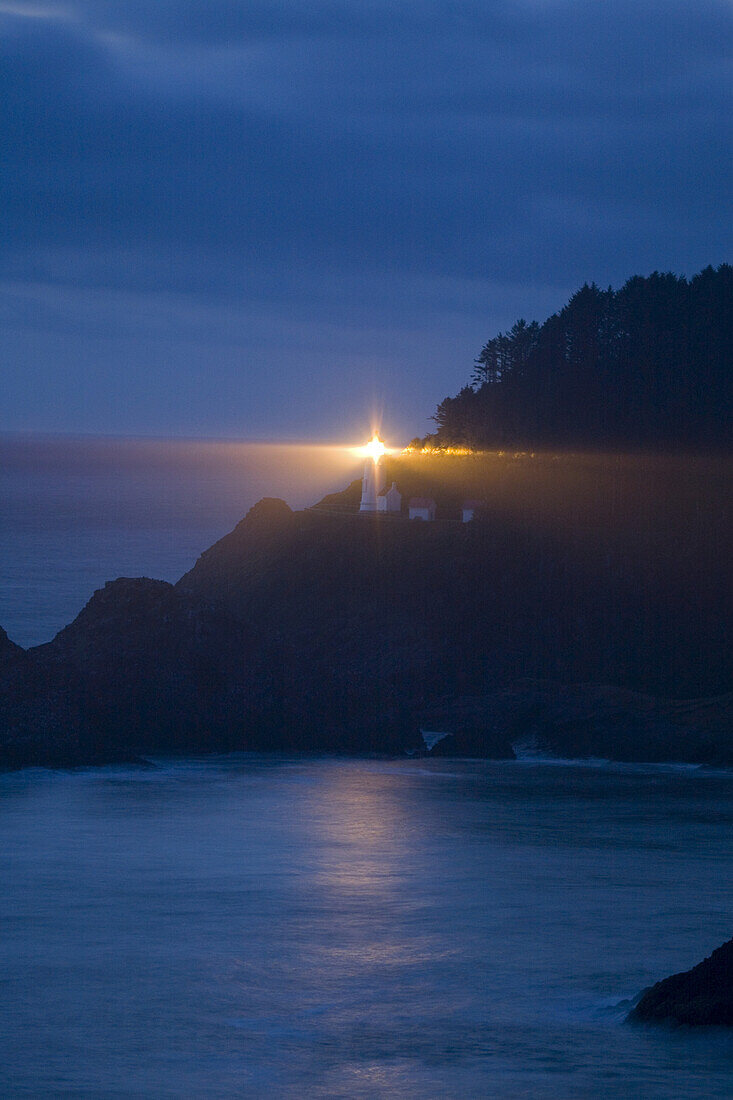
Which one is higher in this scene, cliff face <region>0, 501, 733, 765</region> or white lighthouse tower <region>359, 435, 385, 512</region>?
white lighthouse tower <region>359, 435, 385, 512</region>

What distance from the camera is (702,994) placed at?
13.1 metres

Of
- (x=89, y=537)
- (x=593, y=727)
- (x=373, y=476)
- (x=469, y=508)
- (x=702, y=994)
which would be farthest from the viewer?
(x=89, y=537)

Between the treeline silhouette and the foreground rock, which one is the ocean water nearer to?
the treeline silhouette

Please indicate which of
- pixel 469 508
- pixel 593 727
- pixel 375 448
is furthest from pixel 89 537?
pixel 593 727

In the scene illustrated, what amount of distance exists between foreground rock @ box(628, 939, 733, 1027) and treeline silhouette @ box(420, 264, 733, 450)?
40750 millimetres

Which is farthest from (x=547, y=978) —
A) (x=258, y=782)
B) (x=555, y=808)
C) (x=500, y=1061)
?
(x=258, y=782)

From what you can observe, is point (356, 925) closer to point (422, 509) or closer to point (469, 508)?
point (469, 508)

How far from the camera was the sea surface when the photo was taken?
14719 millimetres

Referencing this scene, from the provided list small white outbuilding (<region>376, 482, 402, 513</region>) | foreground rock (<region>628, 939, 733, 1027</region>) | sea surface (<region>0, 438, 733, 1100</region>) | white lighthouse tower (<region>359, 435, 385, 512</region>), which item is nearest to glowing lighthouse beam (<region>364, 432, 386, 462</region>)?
white lighthouse tower (<region>359, 435, 385, 512</region>)

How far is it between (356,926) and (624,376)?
40.8 meters

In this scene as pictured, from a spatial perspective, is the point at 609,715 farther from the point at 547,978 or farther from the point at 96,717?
the point at 547,978

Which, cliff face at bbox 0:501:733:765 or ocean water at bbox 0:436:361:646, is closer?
cliff face at bbox 0:501:733:765

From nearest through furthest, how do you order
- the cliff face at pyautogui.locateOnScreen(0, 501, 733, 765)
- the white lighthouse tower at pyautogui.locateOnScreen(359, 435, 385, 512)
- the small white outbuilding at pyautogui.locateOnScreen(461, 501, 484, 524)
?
the cliff face at pyautogui.locateOnScreen(0, 501, 733, 765)
the small white outbuilding at pyautogui.locateOnScreen(461, 501, 484, 524)
the white lighthouse tower at pyautogui.locateOnScreen(359, 435, 385, 512)

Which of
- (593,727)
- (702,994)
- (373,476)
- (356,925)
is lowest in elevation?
(356,925)
